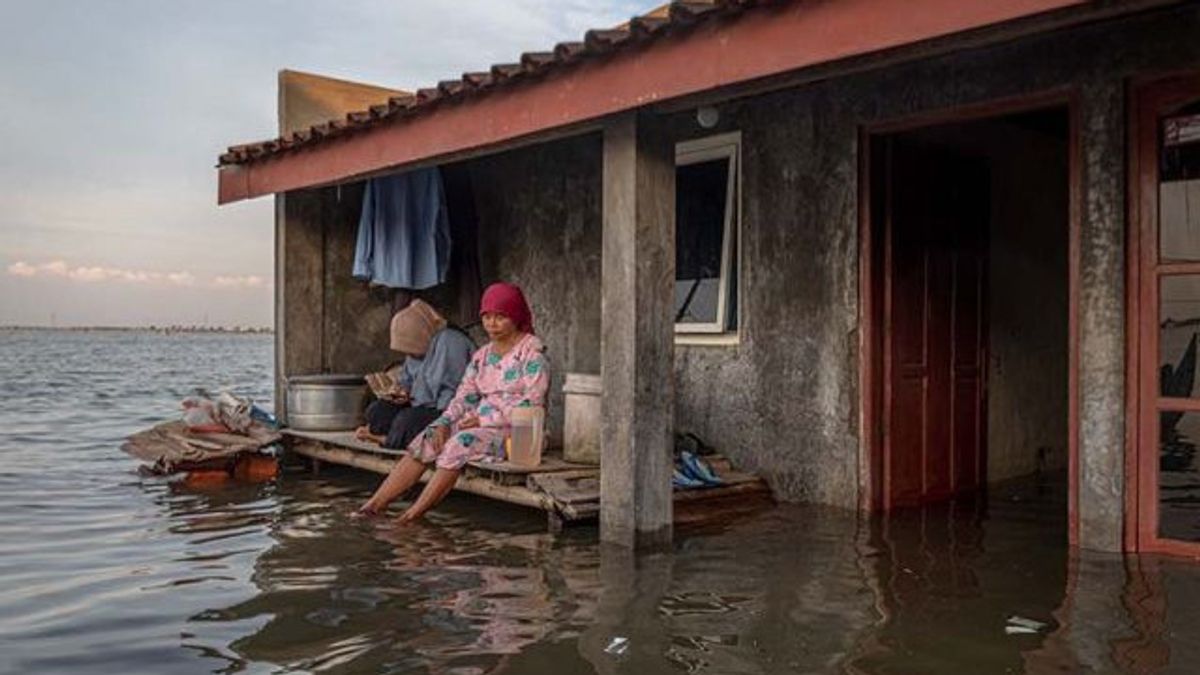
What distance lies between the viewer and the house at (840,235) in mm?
5320

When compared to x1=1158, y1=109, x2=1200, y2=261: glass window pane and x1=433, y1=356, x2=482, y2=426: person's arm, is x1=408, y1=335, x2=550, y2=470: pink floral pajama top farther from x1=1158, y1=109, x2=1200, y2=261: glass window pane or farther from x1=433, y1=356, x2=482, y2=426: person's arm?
x1=1158, y1=109, x2=1200, y2=261: glass window pane

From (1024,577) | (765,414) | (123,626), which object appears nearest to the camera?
(123,626)

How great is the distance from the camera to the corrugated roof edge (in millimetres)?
4906

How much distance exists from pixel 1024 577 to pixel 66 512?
6.54 m

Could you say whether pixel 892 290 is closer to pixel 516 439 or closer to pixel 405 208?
pixel 516 439

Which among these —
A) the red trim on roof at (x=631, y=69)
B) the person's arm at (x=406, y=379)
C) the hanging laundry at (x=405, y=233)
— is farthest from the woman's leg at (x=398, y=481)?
the hanging laundry at (x=405, y=233)

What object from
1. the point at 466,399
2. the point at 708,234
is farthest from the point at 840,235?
the point at 466,399

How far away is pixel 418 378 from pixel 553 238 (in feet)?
6.18

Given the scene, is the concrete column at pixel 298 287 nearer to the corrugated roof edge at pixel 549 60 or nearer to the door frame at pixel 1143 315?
the corrugated roof edge at pixel 549 60

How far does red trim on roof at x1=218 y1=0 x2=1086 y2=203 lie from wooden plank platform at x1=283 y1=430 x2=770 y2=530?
6.86 feet

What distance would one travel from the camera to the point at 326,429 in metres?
9.39

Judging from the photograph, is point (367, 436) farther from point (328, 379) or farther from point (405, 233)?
point (405, 233)

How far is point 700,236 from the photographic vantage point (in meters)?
8.04

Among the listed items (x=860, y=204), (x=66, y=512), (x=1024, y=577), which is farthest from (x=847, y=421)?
(x=66, y=512)
